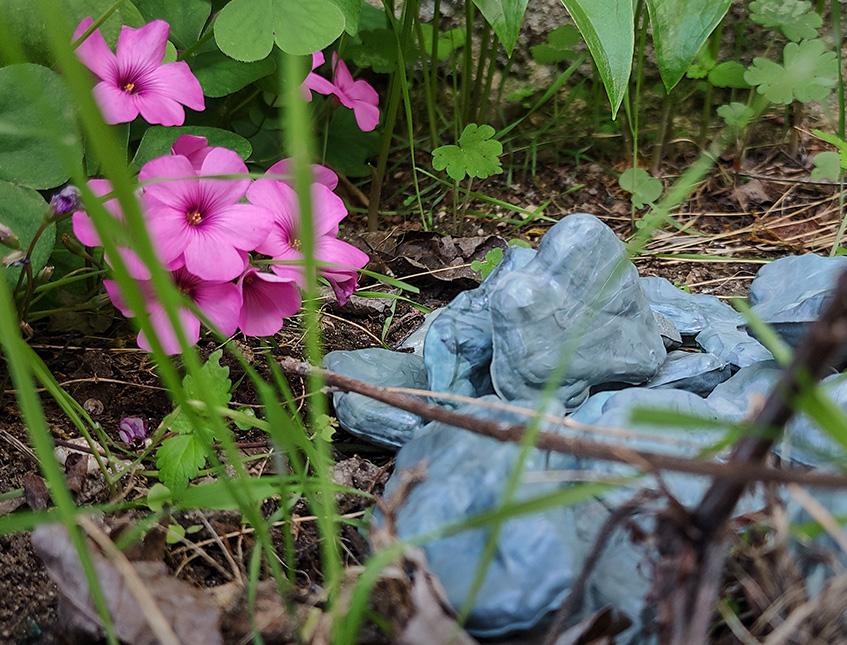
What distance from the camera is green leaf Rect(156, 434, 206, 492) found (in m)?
0.97

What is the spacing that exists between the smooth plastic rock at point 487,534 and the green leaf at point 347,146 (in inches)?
41.0

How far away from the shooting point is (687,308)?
124 cm

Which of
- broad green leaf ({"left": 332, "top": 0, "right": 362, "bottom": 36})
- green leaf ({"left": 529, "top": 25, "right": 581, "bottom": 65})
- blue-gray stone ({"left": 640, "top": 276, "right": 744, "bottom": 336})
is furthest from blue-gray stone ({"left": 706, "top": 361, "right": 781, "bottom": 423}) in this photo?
green leaf ({"left": 529, "top": 25, "right": 581, "bottom": 65})

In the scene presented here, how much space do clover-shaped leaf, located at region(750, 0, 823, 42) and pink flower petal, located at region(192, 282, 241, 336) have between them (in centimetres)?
124

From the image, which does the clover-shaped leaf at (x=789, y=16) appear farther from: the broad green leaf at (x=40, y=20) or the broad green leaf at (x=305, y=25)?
the broad green leaf at (x=40, y=20)

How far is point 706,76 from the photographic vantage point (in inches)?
73.9

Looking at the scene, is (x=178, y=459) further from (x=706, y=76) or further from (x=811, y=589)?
(x=706, y=76)

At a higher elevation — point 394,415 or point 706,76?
point 706,76

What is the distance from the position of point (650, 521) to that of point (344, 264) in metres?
0.51

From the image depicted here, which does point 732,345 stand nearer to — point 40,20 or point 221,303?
point 221,303

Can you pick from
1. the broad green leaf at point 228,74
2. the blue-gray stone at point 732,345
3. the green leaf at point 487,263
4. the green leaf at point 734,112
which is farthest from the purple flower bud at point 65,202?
the green leaf at point 734,112

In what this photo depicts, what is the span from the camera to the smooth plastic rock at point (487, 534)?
27.6 inches

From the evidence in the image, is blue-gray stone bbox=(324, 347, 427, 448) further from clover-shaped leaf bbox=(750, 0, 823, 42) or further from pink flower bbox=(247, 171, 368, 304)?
clover-shaped leaf bbox=(750, 0, 823, 42)

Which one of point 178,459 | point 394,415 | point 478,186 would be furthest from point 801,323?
point 478,186
